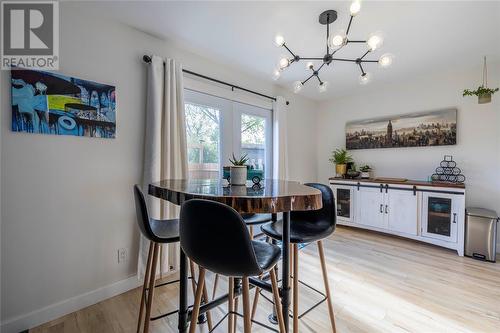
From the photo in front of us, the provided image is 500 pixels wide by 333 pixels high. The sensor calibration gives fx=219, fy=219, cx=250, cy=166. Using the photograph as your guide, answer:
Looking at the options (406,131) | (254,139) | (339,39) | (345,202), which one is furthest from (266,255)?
(406,131)

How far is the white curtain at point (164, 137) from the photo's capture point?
6.69 feet

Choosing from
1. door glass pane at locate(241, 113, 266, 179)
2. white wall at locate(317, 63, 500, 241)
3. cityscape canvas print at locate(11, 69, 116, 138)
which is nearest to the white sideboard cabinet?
white wall at locate(317, 63, 500, 241)

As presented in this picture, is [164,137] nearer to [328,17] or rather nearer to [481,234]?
[328,17]

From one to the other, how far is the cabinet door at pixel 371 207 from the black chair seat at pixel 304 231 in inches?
92.3

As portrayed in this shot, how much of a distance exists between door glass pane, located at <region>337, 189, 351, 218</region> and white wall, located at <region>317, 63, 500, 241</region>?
A: 63cm

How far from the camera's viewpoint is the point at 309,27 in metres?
2.01

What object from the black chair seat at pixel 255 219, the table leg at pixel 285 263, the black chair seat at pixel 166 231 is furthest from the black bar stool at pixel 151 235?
the table leg at pixel 285 263

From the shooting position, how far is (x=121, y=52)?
1.97 metres

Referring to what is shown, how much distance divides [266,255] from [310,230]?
0.53 m

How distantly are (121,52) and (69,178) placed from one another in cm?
118

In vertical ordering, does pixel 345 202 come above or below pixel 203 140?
below

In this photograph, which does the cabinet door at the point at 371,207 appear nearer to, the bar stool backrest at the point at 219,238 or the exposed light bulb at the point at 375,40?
the exposed light bulb at the point at 375,40

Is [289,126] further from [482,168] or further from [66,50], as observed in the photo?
[66,50]

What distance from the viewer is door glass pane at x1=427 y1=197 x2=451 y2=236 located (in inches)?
111
